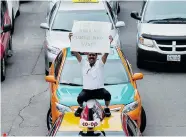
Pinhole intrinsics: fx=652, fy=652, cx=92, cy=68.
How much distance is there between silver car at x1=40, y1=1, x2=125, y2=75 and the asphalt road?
102 cm

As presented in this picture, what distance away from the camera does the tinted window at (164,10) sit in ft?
56.5

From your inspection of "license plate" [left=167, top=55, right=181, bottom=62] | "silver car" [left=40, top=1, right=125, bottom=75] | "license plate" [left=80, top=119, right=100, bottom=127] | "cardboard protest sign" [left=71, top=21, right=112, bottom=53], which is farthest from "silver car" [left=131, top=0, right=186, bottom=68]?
"license plate" [left=80, top=119, right=100, bottom=127]

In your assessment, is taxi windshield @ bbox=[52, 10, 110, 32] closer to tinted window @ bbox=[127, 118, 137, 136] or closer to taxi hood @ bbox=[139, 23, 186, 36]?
taxi hood @ bbox=[139, 23, 186, 36]

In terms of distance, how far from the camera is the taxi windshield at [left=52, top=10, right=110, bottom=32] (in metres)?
16.5

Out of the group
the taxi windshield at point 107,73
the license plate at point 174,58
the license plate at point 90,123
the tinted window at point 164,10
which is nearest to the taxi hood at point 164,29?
the tinted window at point 164,10

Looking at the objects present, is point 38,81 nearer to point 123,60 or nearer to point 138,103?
point 123,60

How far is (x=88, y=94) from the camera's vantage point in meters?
10.1

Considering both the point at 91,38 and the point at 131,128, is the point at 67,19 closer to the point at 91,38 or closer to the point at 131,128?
the point at 91,38

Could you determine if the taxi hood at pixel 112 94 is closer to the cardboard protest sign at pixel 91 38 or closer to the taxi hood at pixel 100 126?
the cardboard protest sign at pixel 91 38

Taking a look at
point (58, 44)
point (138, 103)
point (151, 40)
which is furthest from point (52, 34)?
point (138, 103)

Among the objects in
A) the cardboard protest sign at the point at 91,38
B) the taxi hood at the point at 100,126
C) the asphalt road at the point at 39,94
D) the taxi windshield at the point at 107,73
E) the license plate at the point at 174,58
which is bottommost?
the asphalt road at the point at 39,94

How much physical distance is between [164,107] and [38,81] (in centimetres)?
367

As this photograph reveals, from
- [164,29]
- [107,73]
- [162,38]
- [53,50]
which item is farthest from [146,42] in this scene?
[107,73]

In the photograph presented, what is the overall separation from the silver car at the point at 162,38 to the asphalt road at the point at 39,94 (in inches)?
17.0
